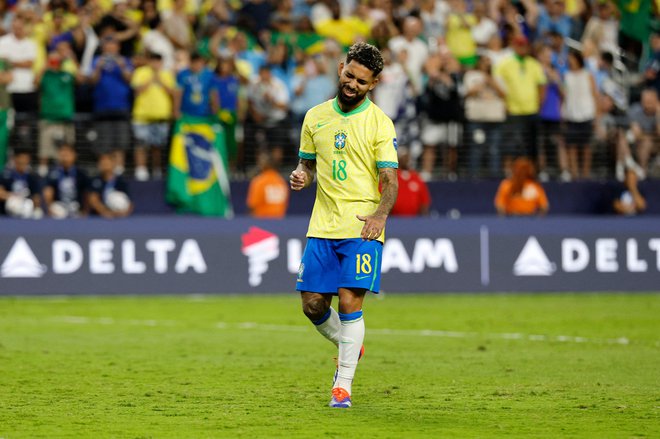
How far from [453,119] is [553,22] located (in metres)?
3.70

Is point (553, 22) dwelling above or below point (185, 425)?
above

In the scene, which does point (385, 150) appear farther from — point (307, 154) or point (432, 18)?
point (432, 18)

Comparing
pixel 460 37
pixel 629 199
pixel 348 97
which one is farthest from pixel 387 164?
pixel 460 37

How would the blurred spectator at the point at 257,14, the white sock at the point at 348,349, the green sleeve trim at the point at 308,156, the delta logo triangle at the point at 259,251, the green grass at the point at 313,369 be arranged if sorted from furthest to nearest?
1. the blurred spectator at the point at 257,14
2. the delta logo triangle at the point at 259,251
3. the green sleeve trim at the point at 308,156
4. the white sock at the point at 348,349
5. the green grass at the point at 313,369

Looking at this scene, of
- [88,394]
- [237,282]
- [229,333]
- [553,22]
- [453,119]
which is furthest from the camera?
[553,22]

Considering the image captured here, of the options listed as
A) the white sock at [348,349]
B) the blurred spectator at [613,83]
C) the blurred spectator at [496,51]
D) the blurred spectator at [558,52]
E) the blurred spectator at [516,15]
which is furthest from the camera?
the blurred spectator at [516,15]

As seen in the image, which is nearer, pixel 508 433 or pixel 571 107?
pixel 508 433

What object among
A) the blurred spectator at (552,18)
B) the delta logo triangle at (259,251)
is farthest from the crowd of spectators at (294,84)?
the delta logo triangle at (259,251)

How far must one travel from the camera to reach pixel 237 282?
18578 mm

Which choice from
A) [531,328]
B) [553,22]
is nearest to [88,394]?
[531,328]

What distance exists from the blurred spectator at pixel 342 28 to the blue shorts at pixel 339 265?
1365cm

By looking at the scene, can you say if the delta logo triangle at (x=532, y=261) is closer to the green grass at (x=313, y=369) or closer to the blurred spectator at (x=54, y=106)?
the green grass at (x=313, y=369)

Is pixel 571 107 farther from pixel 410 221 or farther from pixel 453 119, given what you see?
pixel 410 221

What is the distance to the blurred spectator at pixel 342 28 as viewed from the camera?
72.9 ft
